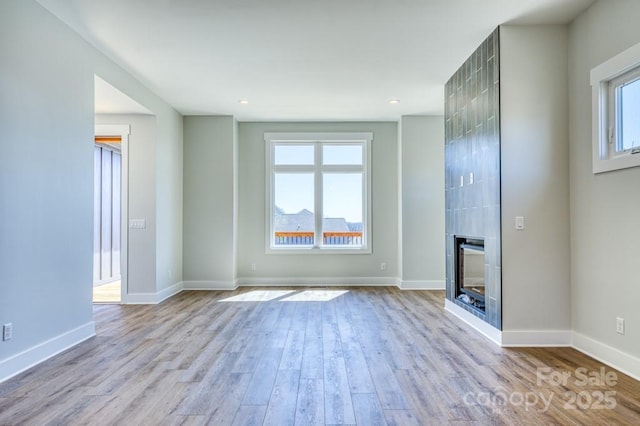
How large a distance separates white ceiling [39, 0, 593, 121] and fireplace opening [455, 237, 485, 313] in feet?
6.70

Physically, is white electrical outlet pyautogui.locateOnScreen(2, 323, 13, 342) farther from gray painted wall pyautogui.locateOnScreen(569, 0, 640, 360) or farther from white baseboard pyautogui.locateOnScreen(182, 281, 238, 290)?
gray painted wall pyautogui.locateOnScreen(569, 0, 640, 360)

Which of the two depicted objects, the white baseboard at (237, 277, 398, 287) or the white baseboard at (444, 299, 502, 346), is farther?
the white baseboard at (237, 277, 398, 287)

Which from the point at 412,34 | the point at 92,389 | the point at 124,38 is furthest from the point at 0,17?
the point at 412,34

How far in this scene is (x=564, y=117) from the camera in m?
3.55

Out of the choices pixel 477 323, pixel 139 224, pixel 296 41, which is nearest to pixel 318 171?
pixel 139 224

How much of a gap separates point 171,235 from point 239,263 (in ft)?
4.32

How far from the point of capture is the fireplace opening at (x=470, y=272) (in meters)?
4.04

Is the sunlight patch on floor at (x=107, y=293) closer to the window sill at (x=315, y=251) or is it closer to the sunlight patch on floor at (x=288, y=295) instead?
the sunlight patch on floor at (x=288, y=295)

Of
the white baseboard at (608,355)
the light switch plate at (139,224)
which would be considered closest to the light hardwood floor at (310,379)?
the white baseboard at (608,355)

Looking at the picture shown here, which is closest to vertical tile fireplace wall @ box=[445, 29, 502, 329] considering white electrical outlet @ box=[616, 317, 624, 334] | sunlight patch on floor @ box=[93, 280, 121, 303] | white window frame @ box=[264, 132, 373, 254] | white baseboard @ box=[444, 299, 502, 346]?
white baseboard @ box=[444, 299, 502, 346]

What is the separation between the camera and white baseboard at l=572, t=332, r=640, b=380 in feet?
9.21

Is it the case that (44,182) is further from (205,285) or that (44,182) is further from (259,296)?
(205,285)

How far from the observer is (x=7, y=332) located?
9.26ft

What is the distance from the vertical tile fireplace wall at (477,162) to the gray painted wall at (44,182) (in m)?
3.84
